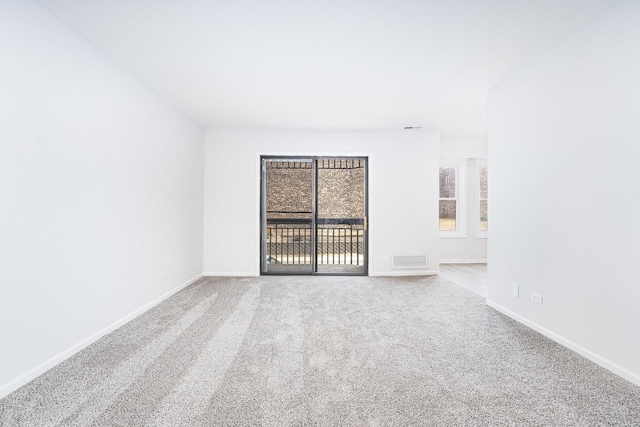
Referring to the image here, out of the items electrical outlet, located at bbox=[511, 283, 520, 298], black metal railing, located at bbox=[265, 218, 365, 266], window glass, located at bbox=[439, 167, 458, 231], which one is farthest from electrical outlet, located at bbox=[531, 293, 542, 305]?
window glass, located at bbox=[439, 167, 458, 231]

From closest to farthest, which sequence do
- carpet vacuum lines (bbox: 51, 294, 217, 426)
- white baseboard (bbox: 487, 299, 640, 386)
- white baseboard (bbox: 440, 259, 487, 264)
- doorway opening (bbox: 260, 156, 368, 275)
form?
carpet vacuum lines (bbox: 51, 294, 217, 426)
white baseboard (bbox: 487, 299, 640, 386)
white baseboard (bbox: 440, 259, 487, 264)
doorway opening (bbox: 260, 156, 368, 275)

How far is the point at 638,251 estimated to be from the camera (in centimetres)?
188

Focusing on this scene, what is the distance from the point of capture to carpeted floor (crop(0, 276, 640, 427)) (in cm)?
158

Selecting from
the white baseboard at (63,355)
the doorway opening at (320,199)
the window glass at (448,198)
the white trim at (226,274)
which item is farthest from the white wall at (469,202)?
the white baseboard at (63,355)

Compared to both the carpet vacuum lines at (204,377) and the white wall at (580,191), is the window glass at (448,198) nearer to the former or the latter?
the white wall at (580,191)

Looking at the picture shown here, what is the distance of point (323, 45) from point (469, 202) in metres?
4.90

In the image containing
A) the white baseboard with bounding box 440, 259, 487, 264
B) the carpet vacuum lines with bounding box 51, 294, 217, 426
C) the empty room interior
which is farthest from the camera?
the white baseboard with bounding box 440, 259, 487, 264

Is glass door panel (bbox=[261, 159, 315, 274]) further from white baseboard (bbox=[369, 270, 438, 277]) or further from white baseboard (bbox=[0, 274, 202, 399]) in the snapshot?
white baseboard (bbox=[0, 274, 202, 399])

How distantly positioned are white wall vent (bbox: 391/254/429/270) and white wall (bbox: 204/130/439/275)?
75 millimetres

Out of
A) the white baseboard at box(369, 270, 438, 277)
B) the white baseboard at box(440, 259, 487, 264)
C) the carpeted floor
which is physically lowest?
the carpeted floor

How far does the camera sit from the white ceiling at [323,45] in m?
2.01

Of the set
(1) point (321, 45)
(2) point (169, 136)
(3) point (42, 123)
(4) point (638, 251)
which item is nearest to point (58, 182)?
(3) point (42, 123)

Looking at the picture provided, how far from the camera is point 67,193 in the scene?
2.22 m

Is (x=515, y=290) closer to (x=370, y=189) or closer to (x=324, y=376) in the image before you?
(x=324, y=376)
